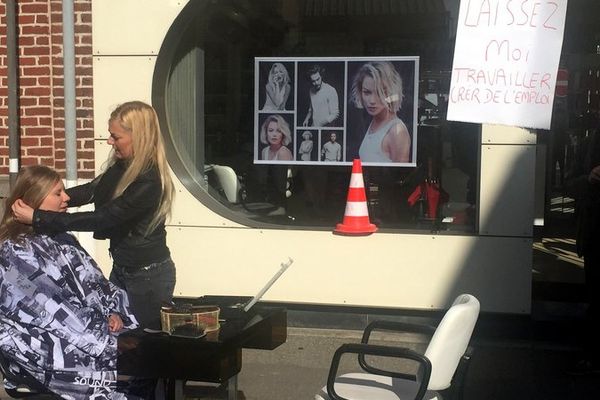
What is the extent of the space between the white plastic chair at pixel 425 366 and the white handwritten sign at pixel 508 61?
89 centimetres

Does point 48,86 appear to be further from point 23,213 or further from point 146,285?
point 23,213

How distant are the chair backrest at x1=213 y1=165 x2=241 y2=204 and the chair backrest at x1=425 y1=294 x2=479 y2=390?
128 inches

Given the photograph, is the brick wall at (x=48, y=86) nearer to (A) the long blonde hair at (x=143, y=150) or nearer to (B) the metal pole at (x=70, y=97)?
(B) the metal pole at (x=70, y=97)

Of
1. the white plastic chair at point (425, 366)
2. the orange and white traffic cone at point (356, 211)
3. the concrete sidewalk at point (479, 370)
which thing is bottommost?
the concrete sidewalk at point (479, 370)

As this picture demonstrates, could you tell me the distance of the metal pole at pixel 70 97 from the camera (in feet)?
20.7

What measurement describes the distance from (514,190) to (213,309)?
3209mm

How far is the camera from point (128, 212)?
12.8 ft

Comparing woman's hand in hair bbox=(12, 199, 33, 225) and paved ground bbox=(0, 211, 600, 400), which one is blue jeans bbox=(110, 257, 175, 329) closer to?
woman's hand in hair bbox=(12, 199, 33, 225)

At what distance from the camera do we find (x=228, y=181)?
6699 millimetres

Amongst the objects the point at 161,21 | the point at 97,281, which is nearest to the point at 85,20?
the point at 161,21

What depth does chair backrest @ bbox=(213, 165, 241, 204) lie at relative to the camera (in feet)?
21.9

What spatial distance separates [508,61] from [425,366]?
4.58ft

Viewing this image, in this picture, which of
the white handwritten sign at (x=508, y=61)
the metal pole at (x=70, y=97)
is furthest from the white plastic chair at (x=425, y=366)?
the metal pole at (x=70, y=97)

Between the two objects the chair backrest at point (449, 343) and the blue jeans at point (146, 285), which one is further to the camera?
the blue jeans at point (146, 285)
